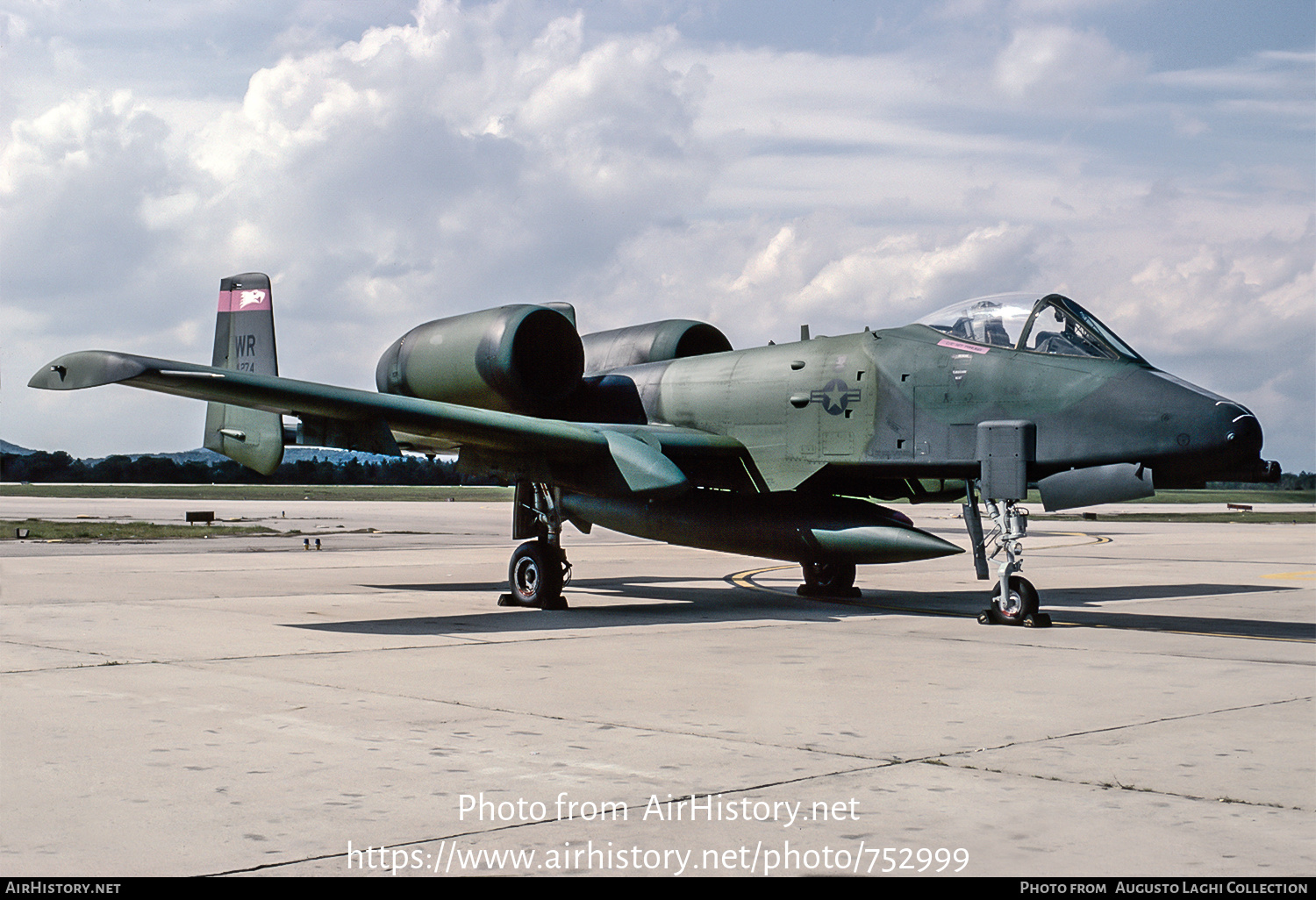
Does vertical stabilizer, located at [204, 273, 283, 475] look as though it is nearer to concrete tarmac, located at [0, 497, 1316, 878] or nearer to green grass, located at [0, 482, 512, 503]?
concrete tarmac, located at [0, 497, 1316, 878]

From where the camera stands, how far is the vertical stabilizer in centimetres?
1541

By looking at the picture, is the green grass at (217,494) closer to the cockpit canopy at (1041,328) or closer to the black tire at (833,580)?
the black tire at (833,580)

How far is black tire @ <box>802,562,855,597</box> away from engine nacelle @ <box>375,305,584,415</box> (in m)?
3.87

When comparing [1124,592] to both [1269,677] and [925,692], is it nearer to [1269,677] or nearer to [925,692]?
[1269,677]

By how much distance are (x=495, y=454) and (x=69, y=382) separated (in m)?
4.46

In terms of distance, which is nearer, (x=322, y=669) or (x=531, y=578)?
(x=322, y=669)

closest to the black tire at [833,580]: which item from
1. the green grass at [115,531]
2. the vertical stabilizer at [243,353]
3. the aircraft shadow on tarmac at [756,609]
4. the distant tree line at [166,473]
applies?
the aircraft shadow on tarmac at [756,609]

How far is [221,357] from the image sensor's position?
1714 cm

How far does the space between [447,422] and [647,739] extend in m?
6.52

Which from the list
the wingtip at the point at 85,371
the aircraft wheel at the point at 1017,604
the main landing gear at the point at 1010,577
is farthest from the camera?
the aircraft wheel at the point at 1017,604

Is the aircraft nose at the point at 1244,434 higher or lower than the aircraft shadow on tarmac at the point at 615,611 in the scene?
higher

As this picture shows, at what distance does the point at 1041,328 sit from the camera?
12.0 metres

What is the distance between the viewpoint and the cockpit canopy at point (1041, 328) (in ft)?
38.5
